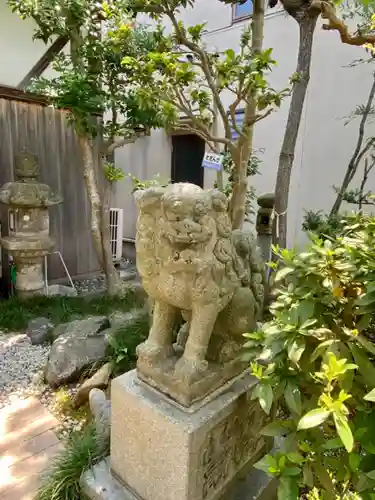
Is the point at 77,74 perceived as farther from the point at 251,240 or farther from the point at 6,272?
the point at 251,240

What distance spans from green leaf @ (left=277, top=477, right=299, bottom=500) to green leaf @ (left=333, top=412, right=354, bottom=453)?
264 mm

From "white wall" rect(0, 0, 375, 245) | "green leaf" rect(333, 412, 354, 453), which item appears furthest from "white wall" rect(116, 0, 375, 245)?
"green leaf" rect(333, 412, 354, 453)

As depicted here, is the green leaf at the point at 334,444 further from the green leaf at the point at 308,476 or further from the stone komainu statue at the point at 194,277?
the stone komainu statue at the point at 194,277

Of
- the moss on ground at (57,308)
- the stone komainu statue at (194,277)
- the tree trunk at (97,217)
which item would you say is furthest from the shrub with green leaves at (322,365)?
the tree trunk at (97,217)

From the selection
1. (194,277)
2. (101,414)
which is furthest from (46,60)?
(194,277)

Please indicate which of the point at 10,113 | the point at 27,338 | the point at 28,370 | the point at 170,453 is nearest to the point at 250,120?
the point at 170,453

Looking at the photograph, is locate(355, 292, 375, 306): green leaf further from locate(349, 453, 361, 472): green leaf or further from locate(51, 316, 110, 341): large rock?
locate(51, 316, 110, 341): large rock

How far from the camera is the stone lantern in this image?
3844 mm

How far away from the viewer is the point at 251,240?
160 centimetres

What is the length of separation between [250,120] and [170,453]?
6.57ft

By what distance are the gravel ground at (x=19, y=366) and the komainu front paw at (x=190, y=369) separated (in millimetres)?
1667

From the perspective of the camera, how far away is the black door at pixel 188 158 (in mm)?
5836

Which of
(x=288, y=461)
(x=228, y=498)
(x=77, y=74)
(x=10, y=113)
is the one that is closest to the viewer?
(x=288, y=461)

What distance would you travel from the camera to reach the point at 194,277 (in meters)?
1.32
